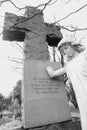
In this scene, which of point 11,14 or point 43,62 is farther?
point 11,14

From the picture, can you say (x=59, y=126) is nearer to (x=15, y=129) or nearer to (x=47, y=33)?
(x=15, y=129)

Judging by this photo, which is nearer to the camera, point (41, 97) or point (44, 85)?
point (41, 97)

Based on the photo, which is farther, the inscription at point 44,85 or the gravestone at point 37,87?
the inscription at point 44,85

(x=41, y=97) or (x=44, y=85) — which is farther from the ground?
(x=44, y=85)

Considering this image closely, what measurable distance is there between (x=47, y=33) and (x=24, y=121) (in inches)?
84.9

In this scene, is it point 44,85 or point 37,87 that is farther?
point 44,85

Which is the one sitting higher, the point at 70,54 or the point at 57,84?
the point at 70,54

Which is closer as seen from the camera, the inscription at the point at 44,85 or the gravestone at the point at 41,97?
the gravestone at the point at 41,97

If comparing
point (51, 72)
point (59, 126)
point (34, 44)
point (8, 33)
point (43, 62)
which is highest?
point (8, 33)

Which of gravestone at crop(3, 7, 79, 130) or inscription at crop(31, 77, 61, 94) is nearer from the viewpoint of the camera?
gravestone at crop(3, 7, 79, 130)

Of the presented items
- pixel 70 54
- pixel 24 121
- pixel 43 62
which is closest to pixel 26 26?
pixel 43 62

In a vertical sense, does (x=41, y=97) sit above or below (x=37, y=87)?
below

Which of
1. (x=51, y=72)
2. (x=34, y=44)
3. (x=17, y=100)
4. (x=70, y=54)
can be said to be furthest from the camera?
(x=17, y=100)

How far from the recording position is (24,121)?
2602 mm
